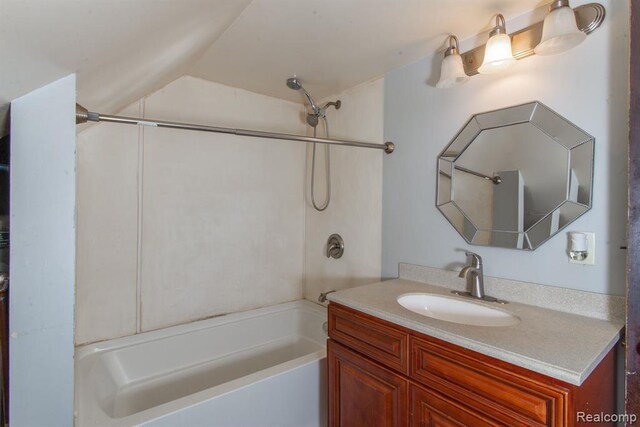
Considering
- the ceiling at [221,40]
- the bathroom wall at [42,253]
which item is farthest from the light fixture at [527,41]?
the bathroom wall at [42,253]

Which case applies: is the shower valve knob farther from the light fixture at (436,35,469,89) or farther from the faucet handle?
the light fixture at (436,35,469,89)

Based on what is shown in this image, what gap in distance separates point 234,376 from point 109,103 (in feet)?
5.66

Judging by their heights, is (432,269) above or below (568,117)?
below

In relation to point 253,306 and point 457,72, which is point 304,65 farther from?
point 253,306

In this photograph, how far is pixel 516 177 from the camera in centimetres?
135

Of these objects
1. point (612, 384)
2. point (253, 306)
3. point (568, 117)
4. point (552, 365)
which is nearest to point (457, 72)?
point (568, 117)

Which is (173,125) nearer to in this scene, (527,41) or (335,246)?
(335,246)

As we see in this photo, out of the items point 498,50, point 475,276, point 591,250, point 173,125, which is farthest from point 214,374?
point 498,50

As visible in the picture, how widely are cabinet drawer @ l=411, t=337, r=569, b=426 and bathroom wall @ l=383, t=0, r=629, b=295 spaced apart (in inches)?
22.5

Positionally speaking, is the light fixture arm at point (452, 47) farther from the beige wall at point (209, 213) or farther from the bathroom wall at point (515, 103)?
the beige wall at point (209, 213)

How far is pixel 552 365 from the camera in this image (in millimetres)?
789

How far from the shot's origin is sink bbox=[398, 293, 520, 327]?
1264 mm

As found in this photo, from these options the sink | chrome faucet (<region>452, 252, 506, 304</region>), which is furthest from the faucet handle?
the sink

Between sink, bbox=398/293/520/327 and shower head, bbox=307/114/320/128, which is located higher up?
shower head, bbox=307/114/320/128
